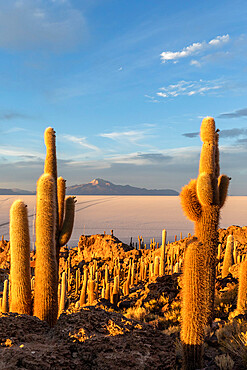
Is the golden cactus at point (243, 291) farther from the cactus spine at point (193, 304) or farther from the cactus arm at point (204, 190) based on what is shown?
the cactus spine at point (193, 304)

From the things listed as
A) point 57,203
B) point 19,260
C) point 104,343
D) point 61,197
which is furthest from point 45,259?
point 104,343

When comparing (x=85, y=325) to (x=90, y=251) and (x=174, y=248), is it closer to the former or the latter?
(x=174, y=248)

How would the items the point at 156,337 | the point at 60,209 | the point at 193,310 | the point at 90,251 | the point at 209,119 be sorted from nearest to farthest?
1. the point at 193,310
2. the point at 156,337
3. the point at 209,119
4. the point at 60,209
5. the point at 90,251

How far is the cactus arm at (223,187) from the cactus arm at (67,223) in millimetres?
5234

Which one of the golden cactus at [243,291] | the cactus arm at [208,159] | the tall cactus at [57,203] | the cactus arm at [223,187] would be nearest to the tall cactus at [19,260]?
the tall cactus at [57,203]

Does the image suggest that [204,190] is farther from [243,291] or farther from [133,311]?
[133,311]

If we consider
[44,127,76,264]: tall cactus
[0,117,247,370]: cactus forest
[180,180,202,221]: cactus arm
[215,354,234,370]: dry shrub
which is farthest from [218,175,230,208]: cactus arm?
[44,127,76,264]: tall cactus

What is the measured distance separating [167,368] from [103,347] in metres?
1.20

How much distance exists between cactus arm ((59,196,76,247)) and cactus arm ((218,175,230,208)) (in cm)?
523

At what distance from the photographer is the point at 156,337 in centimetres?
651

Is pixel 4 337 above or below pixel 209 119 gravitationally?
below

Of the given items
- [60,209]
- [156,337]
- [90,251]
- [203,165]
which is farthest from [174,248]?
[156,337]

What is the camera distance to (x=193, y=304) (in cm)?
612

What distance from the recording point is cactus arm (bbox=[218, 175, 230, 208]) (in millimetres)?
8961
